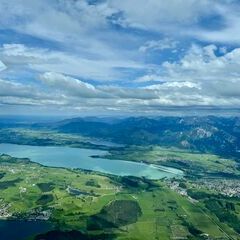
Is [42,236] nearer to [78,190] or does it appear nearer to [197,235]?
[197,235]

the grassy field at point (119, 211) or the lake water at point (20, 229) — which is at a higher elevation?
the lake water at point (20, 229)

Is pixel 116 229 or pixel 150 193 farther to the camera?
pixel 150 193

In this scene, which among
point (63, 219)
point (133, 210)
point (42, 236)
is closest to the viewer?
point (42, 236)

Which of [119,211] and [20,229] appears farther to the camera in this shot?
[119,211]

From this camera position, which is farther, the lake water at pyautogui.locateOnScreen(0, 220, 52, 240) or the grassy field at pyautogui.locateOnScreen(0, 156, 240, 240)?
the grassy field at pyautogui.locateOnScreen(0, 156, 240, 240)

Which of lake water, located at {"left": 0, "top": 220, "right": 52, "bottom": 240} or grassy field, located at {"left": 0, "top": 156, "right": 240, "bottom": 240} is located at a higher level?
lake water, located at {"left": 0, "top": 220, "right": 52, "bottom": 240}

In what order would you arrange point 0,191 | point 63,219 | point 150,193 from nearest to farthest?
point 63,219 < point 0,191 < point 150,193

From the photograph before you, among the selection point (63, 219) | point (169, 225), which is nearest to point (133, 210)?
point (169, 225)

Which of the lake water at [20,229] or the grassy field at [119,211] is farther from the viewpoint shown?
the grassy field at [119,211]
